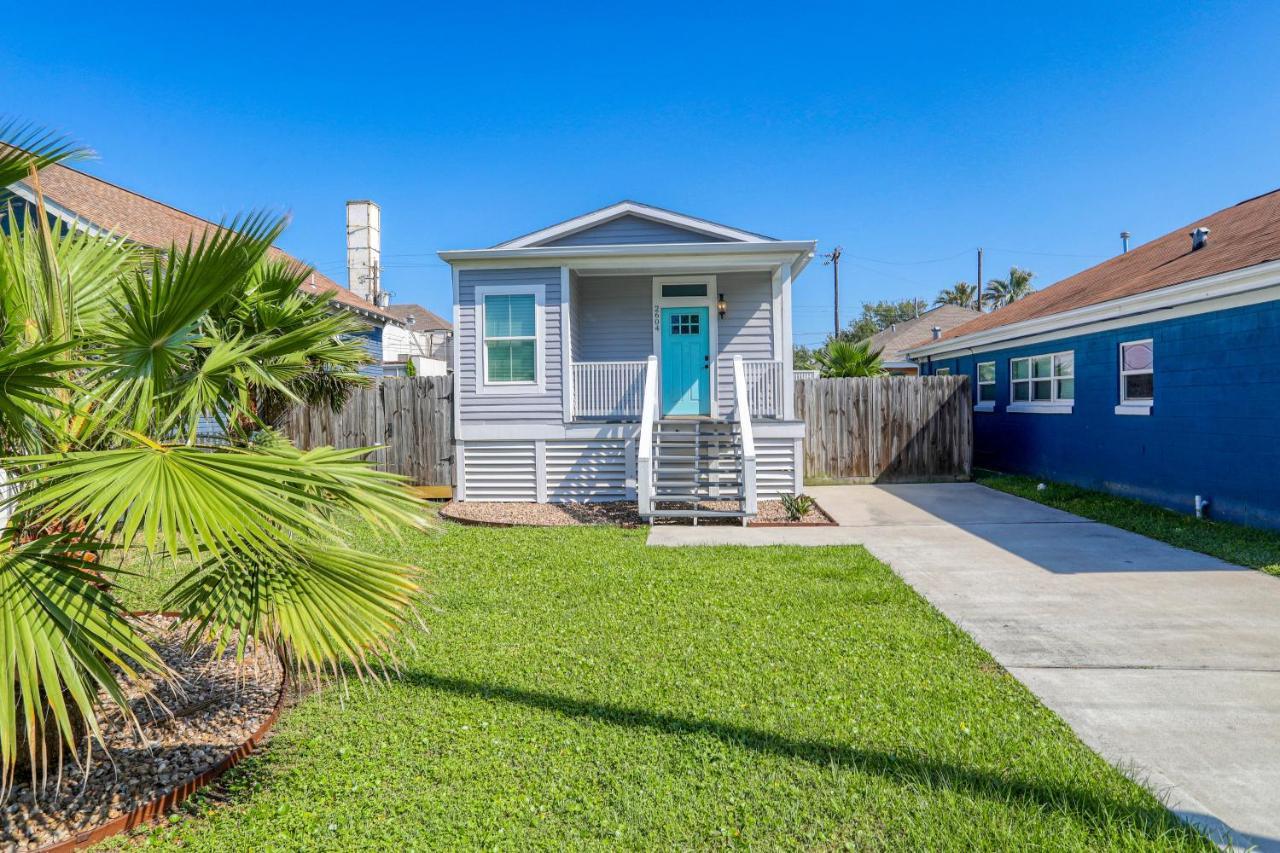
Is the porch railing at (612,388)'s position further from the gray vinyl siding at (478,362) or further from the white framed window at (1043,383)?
the white framed window at (1043,383)

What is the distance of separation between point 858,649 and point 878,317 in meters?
68.5

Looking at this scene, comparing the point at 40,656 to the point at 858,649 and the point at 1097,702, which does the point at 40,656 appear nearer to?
the point at 858,649

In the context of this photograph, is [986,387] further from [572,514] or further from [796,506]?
[572,514]

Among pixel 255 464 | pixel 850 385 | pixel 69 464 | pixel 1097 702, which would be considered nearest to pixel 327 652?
pixel 255 464

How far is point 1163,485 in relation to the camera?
356 inches

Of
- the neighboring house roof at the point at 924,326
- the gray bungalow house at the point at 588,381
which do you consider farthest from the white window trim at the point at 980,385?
the neighboring house roof at the point at 924,326

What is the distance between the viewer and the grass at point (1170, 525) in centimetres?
670

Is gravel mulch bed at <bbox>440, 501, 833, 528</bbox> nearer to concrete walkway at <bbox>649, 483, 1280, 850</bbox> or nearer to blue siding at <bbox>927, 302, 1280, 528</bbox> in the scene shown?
concrete walkway at <bbox>649, 483, 1280, 850</bbox>

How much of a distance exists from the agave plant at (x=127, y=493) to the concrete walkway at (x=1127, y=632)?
3385 millimetres

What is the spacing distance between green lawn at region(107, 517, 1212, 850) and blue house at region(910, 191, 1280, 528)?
536 cm

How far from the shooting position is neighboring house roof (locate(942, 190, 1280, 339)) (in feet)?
27.3

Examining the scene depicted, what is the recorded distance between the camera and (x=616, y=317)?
1221 cm

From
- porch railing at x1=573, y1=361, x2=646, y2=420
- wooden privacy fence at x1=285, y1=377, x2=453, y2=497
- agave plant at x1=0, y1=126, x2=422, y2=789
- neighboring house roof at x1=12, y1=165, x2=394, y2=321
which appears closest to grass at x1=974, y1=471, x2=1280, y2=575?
porch railing at x1=573, y1=361, x2=646, y2=420

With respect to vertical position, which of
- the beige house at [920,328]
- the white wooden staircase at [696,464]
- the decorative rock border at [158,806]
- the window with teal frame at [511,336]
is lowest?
the decorative rock border at [158,806]
